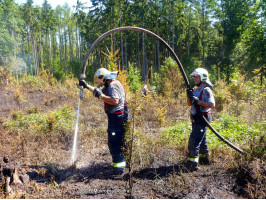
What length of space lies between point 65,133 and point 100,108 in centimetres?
360

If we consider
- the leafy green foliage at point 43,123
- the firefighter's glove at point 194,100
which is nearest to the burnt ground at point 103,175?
the leafy green foliage at point 43,123

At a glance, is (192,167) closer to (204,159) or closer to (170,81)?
(204,159)

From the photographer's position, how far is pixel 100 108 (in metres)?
9.51

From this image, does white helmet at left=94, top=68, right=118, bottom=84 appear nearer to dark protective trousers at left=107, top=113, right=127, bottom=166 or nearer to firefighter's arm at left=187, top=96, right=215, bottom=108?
dark protective trousers at left=107, top=113, right=127, bottom=166

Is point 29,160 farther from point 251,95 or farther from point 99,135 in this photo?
point 251,95

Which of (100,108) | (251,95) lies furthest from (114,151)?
(251,95)

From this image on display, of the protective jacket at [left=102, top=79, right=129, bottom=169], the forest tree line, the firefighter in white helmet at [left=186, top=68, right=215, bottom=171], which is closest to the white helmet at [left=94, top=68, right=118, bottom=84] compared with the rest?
the protective jacket at [left=102, top=79, right=129, bottom=169]

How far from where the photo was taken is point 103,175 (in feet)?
13.1

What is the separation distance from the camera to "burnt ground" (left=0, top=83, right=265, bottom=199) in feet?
10.5

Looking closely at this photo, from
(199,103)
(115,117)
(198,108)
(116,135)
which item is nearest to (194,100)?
(199,103)

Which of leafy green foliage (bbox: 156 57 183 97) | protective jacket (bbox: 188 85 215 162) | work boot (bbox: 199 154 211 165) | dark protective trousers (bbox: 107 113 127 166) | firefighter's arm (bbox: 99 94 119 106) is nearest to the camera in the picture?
firefighter's arm (bbox: 99 94 119 106)

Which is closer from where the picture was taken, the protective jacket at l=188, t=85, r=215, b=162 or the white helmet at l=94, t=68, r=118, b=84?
the protective jacket at l=188, t=85, r=215, b=162

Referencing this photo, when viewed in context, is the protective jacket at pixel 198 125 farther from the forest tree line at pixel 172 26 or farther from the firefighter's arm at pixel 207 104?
the forest tree line at pixel 172 26

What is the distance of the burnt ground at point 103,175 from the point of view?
3201 millimetres
